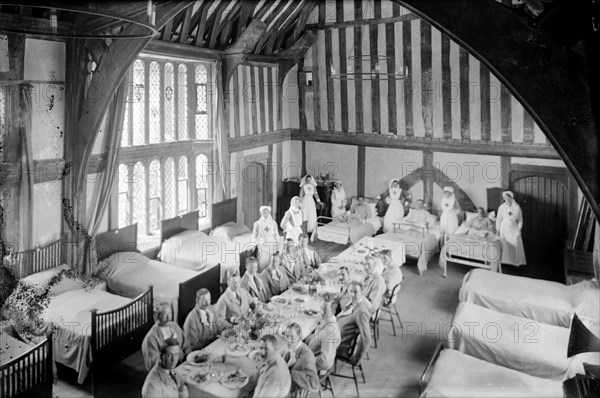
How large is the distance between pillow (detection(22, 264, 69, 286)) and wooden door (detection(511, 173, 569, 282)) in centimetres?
878

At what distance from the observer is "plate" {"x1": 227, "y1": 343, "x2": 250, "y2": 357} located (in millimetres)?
4931

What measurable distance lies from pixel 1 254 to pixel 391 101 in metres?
8.88

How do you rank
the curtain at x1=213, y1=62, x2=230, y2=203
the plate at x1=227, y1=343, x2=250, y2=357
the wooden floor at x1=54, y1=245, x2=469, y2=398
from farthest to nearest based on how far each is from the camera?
the curtain at x1=213, y1=62, x2=230, y2=203, the wooden floor at x1=54, y1=245, x2=469, y2=398, the plate at x1=227, y1=343, x2=250, y2=357

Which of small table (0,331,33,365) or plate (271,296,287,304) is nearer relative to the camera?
small table (0,331,33,365)

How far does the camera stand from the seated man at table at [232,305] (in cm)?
575

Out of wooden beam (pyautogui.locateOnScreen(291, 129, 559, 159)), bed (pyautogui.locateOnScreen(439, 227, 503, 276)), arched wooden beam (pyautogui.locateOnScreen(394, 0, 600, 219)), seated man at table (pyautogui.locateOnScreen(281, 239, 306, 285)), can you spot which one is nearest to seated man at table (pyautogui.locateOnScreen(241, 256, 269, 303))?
seated man at table (pyautogui.locateOnScreen(281, 239, 306, 285))

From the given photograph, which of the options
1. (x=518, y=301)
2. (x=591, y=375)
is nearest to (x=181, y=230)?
(x=518, y=301)

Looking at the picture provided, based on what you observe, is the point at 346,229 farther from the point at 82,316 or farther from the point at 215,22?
the point at 82,316

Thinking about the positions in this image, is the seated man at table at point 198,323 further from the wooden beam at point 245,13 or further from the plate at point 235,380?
the wooden beam at point 245,13

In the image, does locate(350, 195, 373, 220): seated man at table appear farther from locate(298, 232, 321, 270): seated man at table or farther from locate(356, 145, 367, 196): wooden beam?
locate(298, 232, 321, 270): seated man at table

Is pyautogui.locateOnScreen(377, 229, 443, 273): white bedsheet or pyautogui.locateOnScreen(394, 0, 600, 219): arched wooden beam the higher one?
pyautogui.locateOnScreen(394, 0, 600, 219): arched wooden beam

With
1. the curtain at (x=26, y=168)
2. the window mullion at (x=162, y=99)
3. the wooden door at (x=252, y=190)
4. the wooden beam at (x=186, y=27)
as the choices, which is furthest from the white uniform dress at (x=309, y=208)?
the curtain at (x=26, y=168)

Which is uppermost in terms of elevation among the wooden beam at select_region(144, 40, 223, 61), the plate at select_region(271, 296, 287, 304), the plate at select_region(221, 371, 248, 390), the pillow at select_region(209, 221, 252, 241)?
the wooden beam at select_region(144, 40, 223, 61)

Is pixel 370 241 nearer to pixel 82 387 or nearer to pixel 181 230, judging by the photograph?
pixel 181 230
